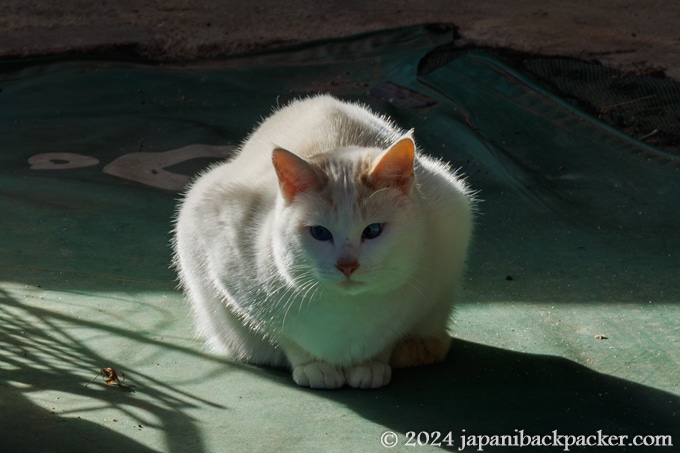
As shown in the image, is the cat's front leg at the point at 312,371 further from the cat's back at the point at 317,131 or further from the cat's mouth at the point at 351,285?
the cat's back at the point at 317,131

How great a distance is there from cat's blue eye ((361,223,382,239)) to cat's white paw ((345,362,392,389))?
1.35ft

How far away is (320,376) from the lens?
98.2 inches

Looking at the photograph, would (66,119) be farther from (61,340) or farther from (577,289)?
(577,289)

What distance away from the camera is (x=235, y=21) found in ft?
19.2

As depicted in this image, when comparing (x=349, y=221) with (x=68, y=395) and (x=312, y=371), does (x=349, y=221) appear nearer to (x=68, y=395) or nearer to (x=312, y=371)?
(x=312, y=371)

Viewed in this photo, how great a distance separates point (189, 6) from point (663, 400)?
176 inches

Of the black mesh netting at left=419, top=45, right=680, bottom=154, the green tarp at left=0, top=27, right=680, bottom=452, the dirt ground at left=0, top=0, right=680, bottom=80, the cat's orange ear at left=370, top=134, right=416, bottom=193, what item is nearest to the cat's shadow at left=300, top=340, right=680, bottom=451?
the green tarp at left=0, top=27, right=680, bottom=452

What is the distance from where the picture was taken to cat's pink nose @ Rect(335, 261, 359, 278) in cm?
224

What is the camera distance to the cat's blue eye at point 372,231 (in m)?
2.29

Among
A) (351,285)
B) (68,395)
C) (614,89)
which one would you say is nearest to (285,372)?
(351,285)

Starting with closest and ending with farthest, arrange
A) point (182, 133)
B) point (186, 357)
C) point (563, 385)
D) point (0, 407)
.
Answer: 1. point (0, 407)
2. point (563, 385)
3. point (186, 357)
4. point (182, 133)

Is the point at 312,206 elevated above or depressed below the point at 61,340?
above

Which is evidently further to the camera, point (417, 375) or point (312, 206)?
point (417, 375)

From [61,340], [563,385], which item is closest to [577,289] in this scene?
[563,385]
